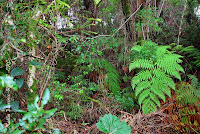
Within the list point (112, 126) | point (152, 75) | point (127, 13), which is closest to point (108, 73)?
point (152, 75)

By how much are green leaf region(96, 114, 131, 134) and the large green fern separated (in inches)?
36.0

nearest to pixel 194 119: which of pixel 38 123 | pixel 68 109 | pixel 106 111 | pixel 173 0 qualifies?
pixel 106 111

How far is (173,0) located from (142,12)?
2.00m

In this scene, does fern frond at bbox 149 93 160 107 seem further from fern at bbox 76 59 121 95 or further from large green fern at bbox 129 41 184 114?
fern at bbox 76 59 121 95

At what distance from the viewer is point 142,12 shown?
10.3ft

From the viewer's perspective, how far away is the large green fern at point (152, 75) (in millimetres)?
2399

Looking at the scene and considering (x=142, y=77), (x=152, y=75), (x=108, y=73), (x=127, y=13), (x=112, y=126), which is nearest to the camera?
(x=112, y=126)

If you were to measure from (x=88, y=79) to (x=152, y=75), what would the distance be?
108 centimetres

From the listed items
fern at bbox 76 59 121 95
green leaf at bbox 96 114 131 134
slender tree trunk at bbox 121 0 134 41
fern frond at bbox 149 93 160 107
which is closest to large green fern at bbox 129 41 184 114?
fern frond at bbox 149 93 160 107

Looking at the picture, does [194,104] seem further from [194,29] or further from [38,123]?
[194,29]

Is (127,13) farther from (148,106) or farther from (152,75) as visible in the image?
(148,106)

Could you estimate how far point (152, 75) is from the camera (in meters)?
2.77

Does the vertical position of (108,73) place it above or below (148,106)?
above

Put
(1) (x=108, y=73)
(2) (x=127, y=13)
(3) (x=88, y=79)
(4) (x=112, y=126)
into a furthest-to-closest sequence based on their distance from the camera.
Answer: (2) (x=127, y=13) → (1) (x=108, y=73) → (3) (x=88, y=79) → (4) (x=112, y=126)
